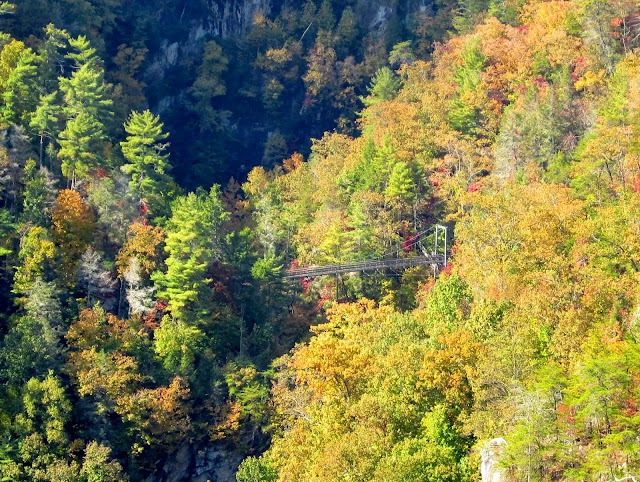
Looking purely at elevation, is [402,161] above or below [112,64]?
below

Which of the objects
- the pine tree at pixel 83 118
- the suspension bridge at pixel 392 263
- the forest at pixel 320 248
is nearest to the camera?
the forest at pixel 320 248

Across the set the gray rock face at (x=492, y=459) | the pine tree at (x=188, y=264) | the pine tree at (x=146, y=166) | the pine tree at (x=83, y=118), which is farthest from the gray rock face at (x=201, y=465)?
the gray rock face at (x=492, y=459)

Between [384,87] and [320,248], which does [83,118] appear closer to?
[320,248]

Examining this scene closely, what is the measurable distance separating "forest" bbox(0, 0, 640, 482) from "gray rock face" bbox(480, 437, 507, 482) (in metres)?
0.10

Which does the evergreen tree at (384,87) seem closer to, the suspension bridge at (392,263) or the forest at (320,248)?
the forest at (320,248)

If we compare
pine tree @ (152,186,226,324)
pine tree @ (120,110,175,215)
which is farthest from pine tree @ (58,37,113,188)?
pine tree @ (152,186,226,324)

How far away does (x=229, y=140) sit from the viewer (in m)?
69.1

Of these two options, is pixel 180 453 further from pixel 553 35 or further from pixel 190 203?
pixel 553 35

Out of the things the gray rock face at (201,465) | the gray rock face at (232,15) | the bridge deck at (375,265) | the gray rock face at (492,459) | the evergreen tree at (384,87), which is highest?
the gray rock face at (232,15)

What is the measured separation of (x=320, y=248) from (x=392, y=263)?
407 cm

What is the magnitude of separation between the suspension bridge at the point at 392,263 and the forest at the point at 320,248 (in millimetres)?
496

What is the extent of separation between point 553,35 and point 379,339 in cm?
2383

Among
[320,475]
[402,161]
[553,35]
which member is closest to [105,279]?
[402,161]

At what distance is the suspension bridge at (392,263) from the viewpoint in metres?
49.7
